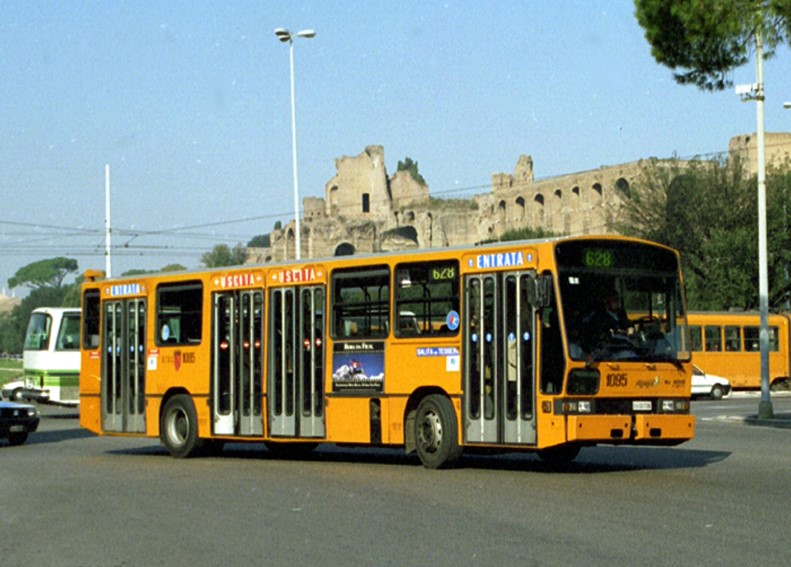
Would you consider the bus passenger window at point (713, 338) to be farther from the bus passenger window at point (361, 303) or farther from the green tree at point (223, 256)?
the green tree at point (223, 256)

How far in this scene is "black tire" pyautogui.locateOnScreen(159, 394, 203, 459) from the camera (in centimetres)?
2019

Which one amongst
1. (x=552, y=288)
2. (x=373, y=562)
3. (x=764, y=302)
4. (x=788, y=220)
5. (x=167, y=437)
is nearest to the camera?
(x=373, y=562)

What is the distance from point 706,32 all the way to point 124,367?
433 inches

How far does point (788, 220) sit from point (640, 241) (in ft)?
153

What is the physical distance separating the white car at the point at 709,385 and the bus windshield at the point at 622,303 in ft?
95.6

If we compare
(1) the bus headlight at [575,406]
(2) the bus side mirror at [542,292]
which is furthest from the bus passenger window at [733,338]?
(2) the bus side mirror at [542,292]

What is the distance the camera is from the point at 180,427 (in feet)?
67.6

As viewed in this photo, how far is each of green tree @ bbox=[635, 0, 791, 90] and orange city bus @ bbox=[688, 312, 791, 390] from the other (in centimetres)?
2200

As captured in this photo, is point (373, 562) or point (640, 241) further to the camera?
point (640, 241)

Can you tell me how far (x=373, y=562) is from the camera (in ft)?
30.3

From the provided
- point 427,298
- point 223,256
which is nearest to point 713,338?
point 427,298

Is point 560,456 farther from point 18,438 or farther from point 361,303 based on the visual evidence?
point 18,438

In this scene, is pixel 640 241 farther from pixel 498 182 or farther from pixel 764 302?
pixel 498 182

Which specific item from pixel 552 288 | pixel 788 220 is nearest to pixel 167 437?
pixel 552 288
